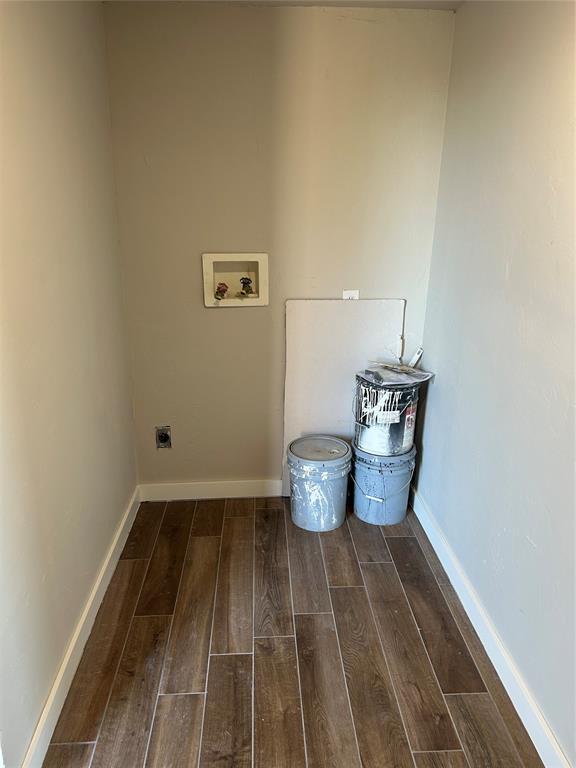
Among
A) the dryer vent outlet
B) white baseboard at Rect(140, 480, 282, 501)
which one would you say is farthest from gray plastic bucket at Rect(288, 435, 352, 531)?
the dryer vent outlet

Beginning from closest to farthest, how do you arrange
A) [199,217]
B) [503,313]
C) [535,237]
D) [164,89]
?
[535,237], [503,313], [164,89], [199,217]

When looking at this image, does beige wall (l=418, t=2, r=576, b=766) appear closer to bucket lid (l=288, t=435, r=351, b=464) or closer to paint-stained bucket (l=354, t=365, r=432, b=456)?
paint-stained bucket (l=354, t=365, r=432, b=456)

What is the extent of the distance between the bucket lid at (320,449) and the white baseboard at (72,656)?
0.83m

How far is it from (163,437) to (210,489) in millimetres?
360

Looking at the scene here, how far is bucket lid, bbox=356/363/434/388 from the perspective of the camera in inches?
86.0

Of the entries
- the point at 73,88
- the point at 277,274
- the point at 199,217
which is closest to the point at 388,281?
the point at 277,274

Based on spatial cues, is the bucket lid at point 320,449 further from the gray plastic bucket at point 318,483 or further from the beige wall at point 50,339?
the beige wall at point 50,339

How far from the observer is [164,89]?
2.03m

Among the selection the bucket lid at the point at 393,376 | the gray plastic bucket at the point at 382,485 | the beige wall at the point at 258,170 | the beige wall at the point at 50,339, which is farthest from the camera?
the gray plastic bucket at the point at 382,485

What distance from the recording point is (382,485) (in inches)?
91.6

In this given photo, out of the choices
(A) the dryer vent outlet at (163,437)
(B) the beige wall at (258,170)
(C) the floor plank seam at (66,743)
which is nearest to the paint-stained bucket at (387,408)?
(B) the beige wall at (258,170)

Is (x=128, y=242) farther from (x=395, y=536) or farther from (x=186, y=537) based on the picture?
(x=395, y=536)

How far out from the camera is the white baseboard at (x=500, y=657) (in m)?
1.36

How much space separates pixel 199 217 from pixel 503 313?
4.24 feet
